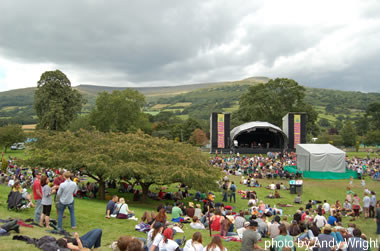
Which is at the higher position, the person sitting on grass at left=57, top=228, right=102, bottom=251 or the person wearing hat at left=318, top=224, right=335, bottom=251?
the person sitting on grass at left=57, top=228, right=102, bottom=251

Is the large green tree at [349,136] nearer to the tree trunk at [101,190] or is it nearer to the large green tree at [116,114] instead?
the large green tree at [116,114]

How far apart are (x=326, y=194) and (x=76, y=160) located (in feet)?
54.0

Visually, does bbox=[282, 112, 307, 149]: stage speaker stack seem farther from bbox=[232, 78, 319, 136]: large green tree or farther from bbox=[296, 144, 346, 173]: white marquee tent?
bbox=[296, 144, 346, 173]: white marquee tent

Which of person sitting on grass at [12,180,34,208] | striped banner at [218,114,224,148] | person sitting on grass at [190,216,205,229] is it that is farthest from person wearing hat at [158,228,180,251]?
striped banner at [218,114,224,148]

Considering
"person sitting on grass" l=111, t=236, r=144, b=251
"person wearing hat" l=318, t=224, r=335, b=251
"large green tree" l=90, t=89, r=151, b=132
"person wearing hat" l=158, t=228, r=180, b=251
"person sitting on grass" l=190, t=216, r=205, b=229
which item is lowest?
"person sitting on grass" l=190, t=216, r=205, b=229

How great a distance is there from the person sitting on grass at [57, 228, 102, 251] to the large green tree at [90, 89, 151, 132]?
46.8 m

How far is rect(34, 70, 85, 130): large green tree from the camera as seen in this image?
41156 mm

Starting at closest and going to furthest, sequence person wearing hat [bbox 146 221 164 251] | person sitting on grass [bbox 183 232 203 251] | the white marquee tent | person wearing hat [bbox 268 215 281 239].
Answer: person sitting on grass [bbox 183 232 203 251] < person wearing hat [bbox 146 221 164 251] < person wearing hat [bbox 268 215 281 239] < the white marquee tent

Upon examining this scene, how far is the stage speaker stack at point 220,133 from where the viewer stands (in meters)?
46.3

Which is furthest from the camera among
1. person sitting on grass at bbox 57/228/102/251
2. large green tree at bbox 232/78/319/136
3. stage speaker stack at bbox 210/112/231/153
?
large green tree at bbox 232/78/319/136

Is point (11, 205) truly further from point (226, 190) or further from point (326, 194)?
point (326, 194)

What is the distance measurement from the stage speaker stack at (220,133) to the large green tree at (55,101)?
63.4 ft

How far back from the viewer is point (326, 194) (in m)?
22.0

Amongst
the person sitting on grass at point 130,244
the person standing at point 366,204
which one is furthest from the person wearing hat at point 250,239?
the person standing at point 366,204
